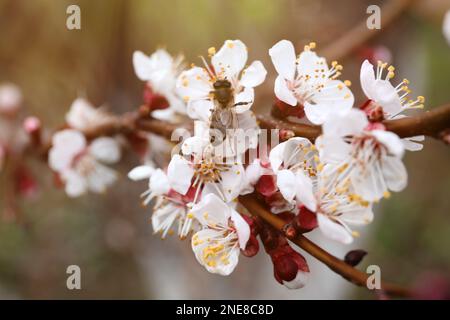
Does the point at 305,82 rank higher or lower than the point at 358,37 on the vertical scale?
lower

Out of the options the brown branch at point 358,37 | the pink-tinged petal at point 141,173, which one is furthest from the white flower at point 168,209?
the brown branch at point 358,37

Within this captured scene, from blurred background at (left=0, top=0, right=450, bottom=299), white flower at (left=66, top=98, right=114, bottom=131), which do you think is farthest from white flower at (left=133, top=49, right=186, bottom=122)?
blurred background at (left=0, top=0, right=450, bottom=299)

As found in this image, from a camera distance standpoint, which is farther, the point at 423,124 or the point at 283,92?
the point at 283,92

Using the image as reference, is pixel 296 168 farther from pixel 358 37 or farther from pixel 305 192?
pixel 358 37

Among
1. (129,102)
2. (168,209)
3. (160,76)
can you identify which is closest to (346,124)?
(168,209)

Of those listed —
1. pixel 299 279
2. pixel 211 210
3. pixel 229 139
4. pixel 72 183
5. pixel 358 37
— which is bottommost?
pixel 299 279
